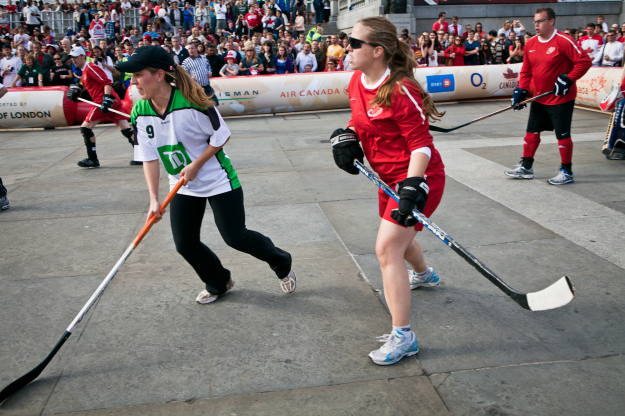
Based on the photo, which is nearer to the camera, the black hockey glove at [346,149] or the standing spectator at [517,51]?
the black hockey glove at [346,149]

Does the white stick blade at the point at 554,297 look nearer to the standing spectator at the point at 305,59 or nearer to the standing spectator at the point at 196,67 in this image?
the standing spectator at the point at 196,67

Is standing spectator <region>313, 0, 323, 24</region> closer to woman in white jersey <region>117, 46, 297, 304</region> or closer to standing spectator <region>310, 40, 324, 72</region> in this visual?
standing spectator <region>310, 40, 324, 72</region>

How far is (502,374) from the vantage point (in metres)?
2.76

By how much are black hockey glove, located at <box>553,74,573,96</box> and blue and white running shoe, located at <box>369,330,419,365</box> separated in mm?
4402

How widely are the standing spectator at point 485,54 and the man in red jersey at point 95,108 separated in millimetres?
11684

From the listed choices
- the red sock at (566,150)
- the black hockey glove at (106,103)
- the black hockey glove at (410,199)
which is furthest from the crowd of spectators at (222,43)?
the black hockey glove at (410,199)

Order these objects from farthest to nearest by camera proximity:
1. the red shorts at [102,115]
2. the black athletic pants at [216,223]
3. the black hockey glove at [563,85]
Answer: the red shorts at [102,115], the black hockey glove at [563,85], the black athletic pants at [216,223]

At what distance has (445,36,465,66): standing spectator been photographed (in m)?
15.5

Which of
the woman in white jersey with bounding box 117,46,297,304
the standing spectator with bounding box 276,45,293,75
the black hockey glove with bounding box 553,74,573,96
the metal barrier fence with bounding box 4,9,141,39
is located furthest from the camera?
the metal barrier fence with bounding box 4,9,141,39

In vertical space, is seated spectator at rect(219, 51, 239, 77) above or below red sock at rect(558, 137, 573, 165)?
above

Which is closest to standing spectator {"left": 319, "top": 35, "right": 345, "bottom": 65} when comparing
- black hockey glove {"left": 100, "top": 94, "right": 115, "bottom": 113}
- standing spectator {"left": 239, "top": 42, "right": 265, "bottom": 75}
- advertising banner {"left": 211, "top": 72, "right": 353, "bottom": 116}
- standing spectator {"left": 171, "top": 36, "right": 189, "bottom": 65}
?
advertising banner {"left": 211, "top": 72, "right": 353, "bottom": 116}

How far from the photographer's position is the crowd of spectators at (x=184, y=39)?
13.8 meters

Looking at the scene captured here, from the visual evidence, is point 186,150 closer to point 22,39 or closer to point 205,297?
point 205,297

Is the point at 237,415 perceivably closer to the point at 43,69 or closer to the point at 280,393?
the point at 280,393
